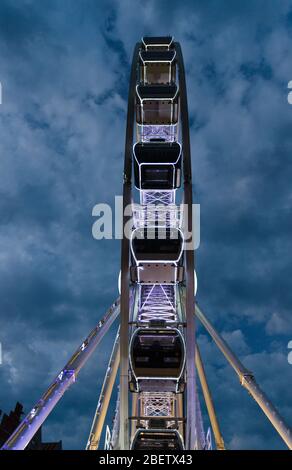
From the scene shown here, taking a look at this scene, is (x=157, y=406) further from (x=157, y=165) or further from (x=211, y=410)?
(x=157, y=165)

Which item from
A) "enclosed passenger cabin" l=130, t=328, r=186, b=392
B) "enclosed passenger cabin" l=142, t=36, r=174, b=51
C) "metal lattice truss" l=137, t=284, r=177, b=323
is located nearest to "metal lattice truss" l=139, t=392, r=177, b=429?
"enclosed passenger cabin" l=130, t=328, r=186, b=392

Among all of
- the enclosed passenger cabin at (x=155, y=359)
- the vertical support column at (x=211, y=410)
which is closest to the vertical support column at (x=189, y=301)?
the enclosed passenger cabin at (x=155, y=359)

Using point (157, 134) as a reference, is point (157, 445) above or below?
below

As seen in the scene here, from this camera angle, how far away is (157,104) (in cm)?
2717

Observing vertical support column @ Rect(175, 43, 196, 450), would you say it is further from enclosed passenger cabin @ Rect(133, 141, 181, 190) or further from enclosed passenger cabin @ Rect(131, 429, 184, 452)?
enclosed passenger cabin @ Rect(133, 141, 181, 190)

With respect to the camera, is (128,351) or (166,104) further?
(166,104)

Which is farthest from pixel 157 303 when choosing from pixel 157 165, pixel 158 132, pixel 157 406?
pixel 158 132

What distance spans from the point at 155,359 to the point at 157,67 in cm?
1533
